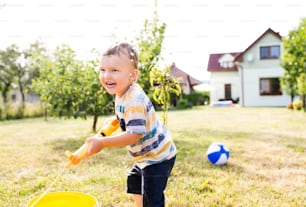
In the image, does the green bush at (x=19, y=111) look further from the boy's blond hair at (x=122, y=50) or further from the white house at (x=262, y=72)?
the boy's blond hair at (x=122, y=50)

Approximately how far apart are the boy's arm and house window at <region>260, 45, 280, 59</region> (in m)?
20.5

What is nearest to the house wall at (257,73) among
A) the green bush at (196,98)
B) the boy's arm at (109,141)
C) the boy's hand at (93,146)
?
the green bush at (196,98)

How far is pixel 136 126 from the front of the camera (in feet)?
6.05

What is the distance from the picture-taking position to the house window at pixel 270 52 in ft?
68.2

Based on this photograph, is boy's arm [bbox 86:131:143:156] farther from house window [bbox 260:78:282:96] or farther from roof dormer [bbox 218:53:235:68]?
roof dormer [bbox 218:53:235:68]

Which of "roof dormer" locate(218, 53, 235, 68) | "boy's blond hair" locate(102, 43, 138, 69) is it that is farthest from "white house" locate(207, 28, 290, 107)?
"boy's blond hair" locate(102, 43, 138, 69)

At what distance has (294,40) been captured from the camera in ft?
46.3

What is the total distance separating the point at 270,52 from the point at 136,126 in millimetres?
20577

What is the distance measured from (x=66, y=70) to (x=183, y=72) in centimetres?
2011

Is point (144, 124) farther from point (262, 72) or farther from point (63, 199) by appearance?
point (262, 72)

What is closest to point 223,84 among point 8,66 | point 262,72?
point 262,72

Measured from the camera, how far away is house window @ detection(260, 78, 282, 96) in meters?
21.1

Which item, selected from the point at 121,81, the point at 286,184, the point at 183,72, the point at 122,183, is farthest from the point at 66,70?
the point at 183,72

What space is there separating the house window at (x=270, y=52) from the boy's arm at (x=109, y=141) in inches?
808
